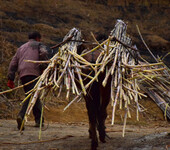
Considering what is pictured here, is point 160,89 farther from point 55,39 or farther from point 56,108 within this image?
point 55,39

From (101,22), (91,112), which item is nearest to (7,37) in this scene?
(101,22)

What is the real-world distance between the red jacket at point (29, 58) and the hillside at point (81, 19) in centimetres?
697

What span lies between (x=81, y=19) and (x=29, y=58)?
12.3 meters

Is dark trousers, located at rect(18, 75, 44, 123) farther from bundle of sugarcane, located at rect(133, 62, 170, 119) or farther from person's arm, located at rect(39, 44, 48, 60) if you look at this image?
bundle of sugarcane, located at rect(133, 62, 170, 119)

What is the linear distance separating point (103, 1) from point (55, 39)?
6183mm

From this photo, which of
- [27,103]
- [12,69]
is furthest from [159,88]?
[12,69]

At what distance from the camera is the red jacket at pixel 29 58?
5.04 metres

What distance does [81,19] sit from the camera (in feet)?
55.6

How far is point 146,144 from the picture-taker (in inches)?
139

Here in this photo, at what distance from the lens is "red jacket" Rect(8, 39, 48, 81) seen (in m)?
5.04

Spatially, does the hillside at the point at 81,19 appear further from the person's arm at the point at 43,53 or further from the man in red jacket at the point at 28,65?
the person's arm at the point at 43,53

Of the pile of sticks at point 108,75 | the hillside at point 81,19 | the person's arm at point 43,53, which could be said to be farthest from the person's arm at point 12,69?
the hillside at point 81,19

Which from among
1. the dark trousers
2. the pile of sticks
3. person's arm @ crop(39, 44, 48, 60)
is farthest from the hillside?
the pile of sticks

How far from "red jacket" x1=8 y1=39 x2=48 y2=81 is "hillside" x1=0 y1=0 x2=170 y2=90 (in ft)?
22.9
